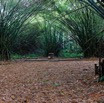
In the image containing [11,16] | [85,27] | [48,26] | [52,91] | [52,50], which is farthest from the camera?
[48,26]

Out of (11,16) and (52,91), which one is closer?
(52,91)

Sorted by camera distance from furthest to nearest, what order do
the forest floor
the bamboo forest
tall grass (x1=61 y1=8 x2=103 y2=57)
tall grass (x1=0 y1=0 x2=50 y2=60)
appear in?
tall grass (x1=61 y1=8 x2=103 y2=57)
tall grass (x1=0 y1=0 x2=50 y2=60)
the bamboo forest
the forest floor

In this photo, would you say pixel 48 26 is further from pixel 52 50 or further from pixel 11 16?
pixel 11 16

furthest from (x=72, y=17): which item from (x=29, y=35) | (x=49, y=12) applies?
(x=29, y=35)

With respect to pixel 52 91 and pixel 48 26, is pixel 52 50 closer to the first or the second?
pixel 48 26

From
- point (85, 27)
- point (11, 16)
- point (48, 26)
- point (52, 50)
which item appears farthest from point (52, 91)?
point (48, 26)

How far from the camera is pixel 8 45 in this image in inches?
425

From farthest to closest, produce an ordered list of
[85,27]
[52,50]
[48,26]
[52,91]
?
1. [48,26]
2. [52,50]
3. [85,27]
4. [52,91]

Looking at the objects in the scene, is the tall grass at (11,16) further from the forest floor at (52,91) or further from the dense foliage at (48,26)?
the forest floor at (52,91)

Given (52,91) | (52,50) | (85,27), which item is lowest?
(52,91)

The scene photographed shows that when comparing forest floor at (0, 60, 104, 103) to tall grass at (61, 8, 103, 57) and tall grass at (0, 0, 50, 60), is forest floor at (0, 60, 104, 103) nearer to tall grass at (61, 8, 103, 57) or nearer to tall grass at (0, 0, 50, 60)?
tall grass at (0, 0, 50, 60)

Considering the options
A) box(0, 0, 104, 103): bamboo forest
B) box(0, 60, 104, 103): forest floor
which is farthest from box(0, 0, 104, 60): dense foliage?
box(0, 60, 104, 103): forest floor

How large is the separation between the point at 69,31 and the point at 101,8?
8119 mm

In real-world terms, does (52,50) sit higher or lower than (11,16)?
lower
